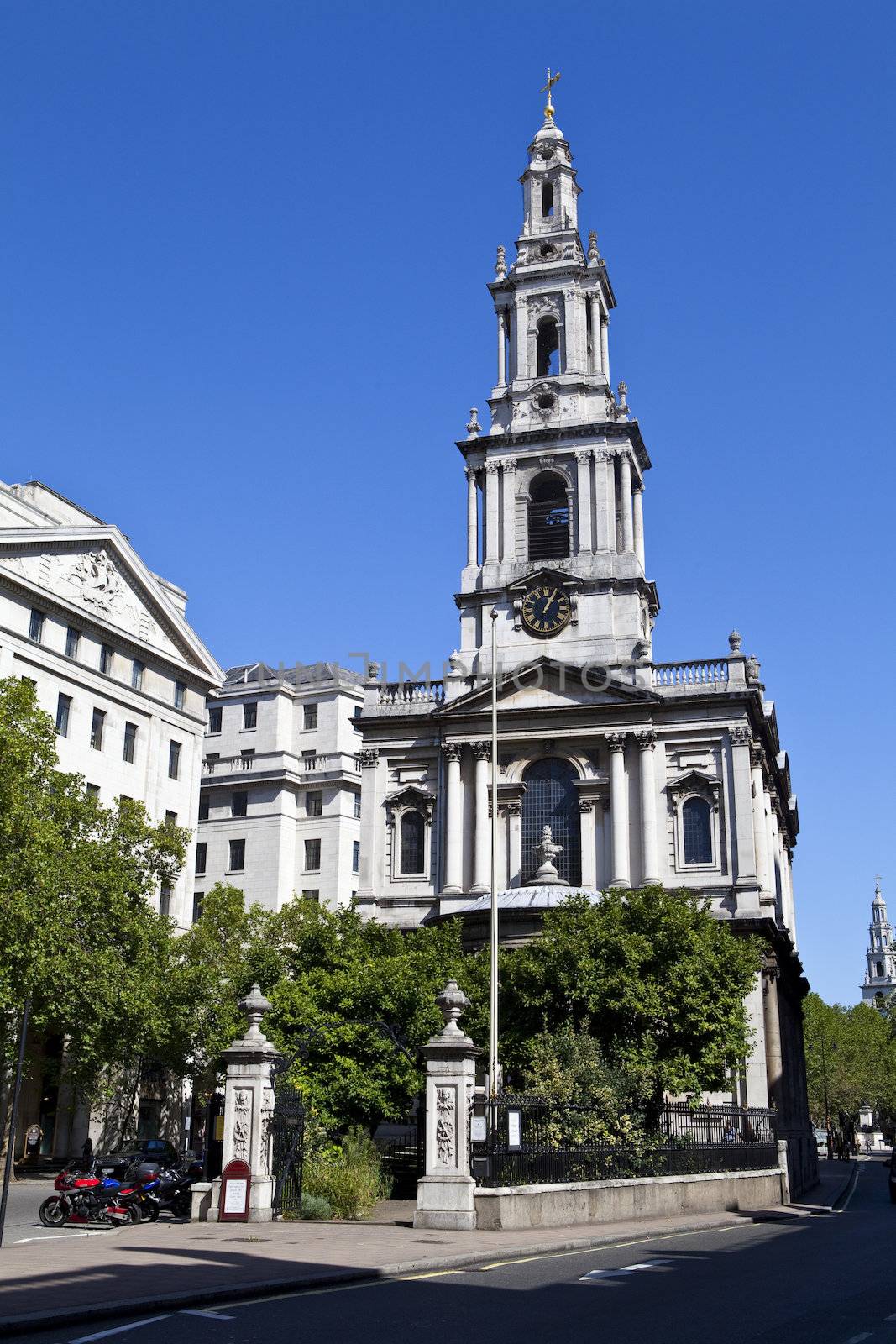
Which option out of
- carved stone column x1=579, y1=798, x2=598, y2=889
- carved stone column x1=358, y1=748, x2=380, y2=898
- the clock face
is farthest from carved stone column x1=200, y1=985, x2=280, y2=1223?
the clock face

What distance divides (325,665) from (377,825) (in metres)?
30.2

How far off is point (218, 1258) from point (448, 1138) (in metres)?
6.52

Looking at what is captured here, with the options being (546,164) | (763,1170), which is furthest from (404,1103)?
(546,164)

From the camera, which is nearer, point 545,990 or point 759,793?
point 545,990

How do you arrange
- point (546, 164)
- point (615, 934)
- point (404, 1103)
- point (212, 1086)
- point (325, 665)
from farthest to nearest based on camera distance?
point (325, 665) → point (546, 164) → point (212, 1086) → point (615, 934) → point (404, 1103)

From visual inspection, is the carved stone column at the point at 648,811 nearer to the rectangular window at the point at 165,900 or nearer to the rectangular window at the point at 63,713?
Result: the rectangular window at the point at 165,900

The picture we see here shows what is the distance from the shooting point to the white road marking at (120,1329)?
42.9 ft

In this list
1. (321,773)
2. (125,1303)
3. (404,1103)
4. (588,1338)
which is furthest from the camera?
(321,773)

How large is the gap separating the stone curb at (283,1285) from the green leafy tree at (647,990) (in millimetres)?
13197

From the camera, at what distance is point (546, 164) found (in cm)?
6694

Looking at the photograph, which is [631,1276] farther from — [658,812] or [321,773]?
[321,773]

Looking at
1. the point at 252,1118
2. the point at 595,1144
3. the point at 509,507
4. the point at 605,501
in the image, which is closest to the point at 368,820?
the point at 509,507

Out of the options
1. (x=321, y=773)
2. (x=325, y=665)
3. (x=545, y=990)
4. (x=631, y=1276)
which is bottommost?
(x=631, y=1276)

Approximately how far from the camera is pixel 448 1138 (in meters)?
25.5
